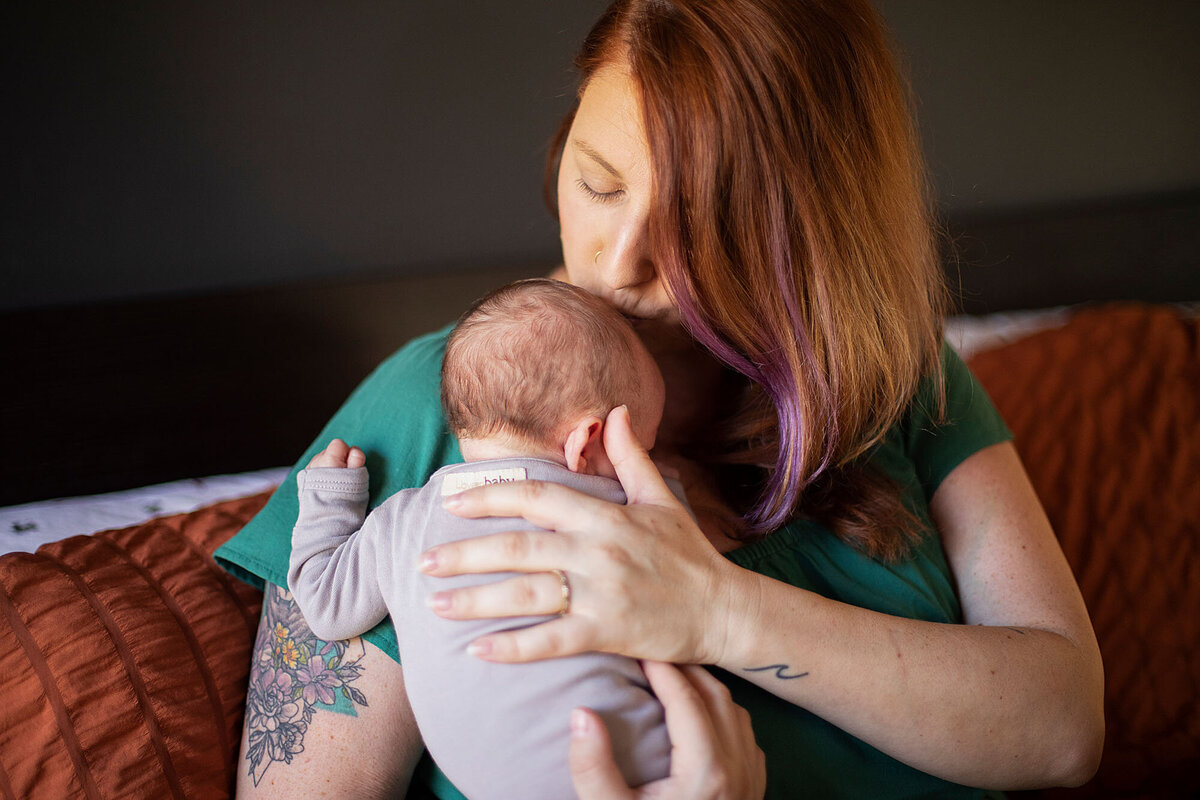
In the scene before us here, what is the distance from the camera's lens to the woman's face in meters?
1.03

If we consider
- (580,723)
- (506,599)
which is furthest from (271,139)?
(580,723)

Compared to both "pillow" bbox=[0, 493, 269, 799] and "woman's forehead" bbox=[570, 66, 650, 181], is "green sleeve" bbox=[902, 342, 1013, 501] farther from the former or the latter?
"pillow" bbox=[0, 493, 269, 799]

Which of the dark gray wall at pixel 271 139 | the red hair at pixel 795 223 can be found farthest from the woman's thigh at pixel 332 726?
the dark gray wall at pixel 271 139

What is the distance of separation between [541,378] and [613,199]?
26cm

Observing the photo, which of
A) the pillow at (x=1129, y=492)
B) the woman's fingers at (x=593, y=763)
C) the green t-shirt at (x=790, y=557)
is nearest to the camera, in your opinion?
the woman's fingers at (x=593, y=763)

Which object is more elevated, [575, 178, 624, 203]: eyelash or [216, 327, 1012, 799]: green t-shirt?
[575, 178, 624, 203]: eyelash

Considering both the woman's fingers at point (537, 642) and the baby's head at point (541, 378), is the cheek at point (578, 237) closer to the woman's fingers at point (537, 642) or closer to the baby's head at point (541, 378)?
the baby's head at point (541, 378)

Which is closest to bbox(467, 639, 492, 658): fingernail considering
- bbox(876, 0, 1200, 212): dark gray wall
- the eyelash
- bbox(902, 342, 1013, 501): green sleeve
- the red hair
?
the red hair

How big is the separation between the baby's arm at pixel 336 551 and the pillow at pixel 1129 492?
130 centimetres

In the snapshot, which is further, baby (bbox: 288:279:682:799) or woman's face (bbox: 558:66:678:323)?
woman's face (bbox: 558:66:678:323)

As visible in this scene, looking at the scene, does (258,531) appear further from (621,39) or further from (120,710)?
(621,39)

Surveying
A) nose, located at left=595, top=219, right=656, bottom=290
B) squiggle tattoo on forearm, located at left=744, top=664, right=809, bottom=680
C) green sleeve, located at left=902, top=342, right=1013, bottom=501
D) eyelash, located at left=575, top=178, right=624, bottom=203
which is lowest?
squiggle tattoo on forearm, located at left=744, top=664, right=809, bottom=680

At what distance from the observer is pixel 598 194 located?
3.54 ft

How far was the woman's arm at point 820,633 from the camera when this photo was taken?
2.81 feet
